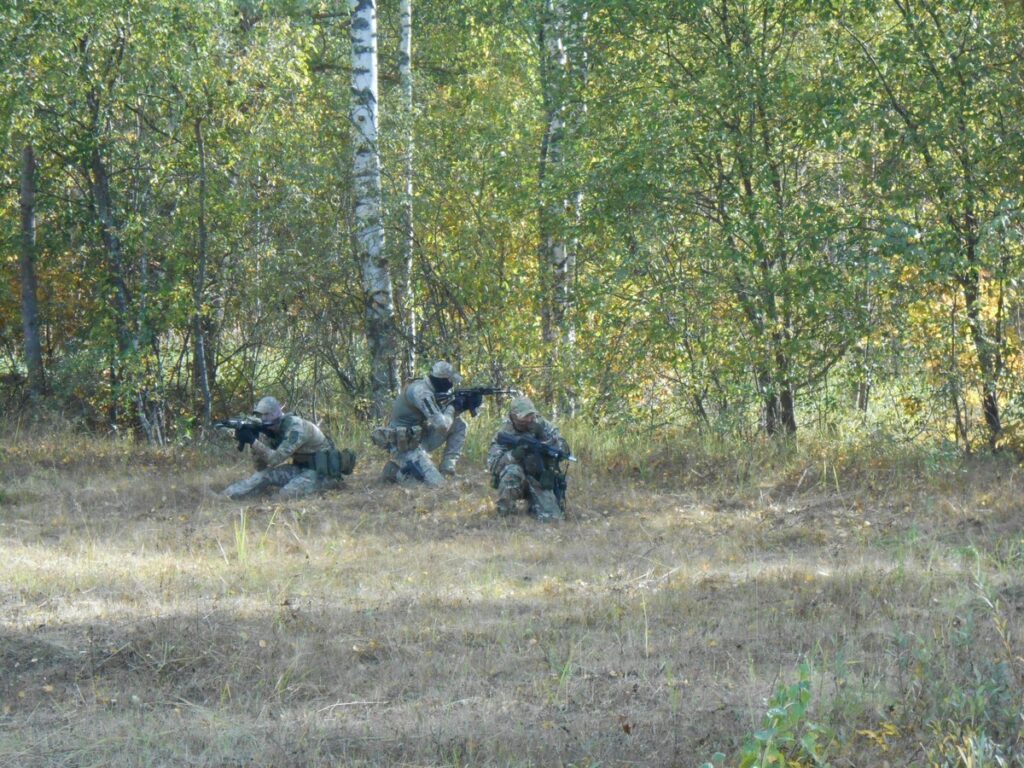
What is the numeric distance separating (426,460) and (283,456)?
1.49 meters

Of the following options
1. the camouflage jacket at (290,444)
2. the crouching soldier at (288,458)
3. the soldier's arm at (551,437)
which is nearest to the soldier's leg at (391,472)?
the crouching soldier at (288,458)

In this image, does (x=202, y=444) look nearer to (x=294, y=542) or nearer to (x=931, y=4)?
(x=294, y=542)

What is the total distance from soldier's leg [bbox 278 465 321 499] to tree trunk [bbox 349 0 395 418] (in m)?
2.65

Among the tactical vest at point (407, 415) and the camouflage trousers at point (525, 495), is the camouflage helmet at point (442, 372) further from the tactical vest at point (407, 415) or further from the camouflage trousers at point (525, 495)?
the camouflage trousers at point (525, 495)

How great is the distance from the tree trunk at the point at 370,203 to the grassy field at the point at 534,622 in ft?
9.60

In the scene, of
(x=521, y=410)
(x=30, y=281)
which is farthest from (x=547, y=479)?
(x=30, y=281)

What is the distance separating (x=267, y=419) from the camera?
12.6 m

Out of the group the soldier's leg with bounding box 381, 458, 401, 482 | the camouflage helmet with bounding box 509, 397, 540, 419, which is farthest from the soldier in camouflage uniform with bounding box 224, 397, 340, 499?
the camouflage helmet with bounding box 509, 397, 540, 419

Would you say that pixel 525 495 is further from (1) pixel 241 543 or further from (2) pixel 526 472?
(1) pixel 241 543

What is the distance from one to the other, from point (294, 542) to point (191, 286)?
5946 millimetres

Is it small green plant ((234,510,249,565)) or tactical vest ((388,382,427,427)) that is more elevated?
tactical vest ((388,382,427,427))

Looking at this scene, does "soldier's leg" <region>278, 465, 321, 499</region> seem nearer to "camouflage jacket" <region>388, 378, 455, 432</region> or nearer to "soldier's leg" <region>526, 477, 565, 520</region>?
"camouflage jacket" <region>388, 378, 455, 432</region>

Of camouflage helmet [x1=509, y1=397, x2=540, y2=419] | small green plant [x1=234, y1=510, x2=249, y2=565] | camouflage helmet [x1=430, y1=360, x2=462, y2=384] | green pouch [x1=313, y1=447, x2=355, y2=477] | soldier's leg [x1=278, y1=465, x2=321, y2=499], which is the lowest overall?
small green plant [x1=234, y1=510, x2=249, y2=565]

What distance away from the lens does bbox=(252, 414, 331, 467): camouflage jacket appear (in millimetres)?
12484
